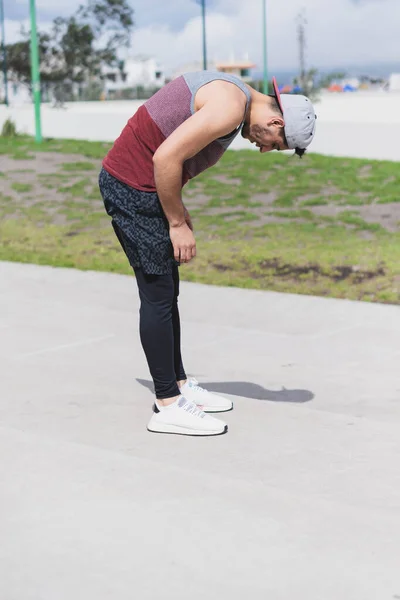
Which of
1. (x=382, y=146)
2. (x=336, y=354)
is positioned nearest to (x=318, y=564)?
(x=336, y=354)

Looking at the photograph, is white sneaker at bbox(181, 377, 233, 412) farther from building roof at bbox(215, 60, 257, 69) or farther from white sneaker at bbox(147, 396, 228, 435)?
building roof at bbox(215, 60, 257, 69)

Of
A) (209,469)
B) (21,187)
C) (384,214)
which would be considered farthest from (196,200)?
(209,469)

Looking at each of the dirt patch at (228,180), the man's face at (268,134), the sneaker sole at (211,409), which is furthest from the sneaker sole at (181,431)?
the dirt patch at (228,180)

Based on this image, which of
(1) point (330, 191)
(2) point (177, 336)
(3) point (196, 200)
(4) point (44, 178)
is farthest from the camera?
(4) point (44, 178)

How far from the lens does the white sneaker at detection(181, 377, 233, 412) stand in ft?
14.4

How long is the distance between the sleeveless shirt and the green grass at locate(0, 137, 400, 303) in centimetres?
365

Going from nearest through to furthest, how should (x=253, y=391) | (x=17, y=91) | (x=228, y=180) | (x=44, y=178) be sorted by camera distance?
(x=253, y=391) → (x=228, y=180) → (x=44, y=178) → (x=17, y=91)

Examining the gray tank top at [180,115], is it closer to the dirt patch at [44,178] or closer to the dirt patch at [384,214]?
the dirt patch at [384,214]

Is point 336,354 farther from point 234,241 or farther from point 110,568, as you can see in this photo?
point 234,241

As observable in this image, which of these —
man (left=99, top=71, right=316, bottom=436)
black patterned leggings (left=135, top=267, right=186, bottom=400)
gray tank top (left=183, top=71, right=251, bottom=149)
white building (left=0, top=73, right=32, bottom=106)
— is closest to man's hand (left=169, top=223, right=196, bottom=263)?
man (left=99, top=71, right=316, bottom=436)

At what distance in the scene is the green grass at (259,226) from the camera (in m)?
8.24

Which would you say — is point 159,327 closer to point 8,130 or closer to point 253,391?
point 253,391

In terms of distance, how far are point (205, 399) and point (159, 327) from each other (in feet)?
1.71

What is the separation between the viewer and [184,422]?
13.4 feet
